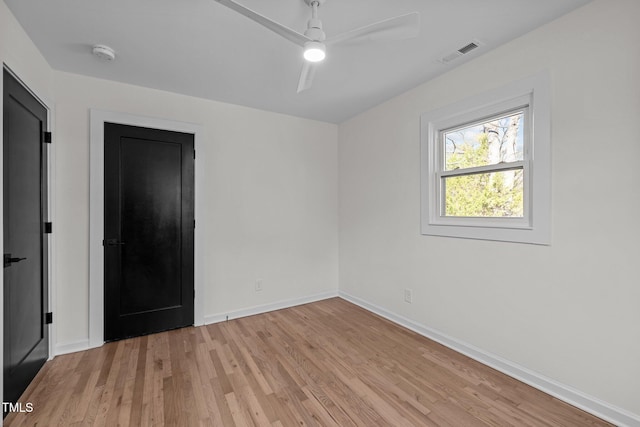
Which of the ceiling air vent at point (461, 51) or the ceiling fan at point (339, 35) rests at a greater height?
the ceiling air vent at point (461, 51)

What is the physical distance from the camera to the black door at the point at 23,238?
1.79m

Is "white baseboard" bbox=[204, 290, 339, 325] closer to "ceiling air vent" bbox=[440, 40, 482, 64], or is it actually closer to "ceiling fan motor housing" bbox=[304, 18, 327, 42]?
"ceiling fan motor housing" bbox=[304, 18, 327, 42]

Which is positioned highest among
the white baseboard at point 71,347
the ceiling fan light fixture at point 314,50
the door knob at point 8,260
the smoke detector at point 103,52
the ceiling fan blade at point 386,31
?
the smoke detector at point 103,52

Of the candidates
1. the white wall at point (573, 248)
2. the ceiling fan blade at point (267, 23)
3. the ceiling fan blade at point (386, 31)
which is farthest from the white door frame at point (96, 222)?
the white wall at point (573, 248)

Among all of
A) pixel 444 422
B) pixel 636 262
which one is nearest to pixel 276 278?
pixel 444 422

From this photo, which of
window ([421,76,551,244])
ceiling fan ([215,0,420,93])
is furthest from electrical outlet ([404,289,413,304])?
ceiling fan ([215,0,420,93])

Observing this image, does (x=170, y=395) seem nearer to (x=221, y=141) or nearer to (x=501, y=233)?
(x=221, y=141)

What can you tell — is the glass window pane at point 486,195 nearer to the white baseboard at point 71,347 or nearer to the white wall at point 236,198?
the white wall at point 236,198

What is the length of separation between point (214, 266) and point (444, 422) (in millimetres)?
2594

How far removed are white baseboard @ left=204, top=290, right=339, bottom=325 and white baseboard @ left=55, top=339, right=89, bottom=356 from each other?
105 centimetres

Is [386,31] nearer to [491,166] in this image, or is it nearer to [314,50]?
[314,50]

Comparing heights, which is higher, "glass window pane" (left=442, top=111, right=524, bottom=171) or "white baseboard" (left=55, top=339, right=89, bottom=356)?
"glass window pane" (left=442, top=111, right=524, bottom=171)

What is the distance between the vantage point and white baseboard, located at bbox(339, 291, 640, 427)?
5.62ft

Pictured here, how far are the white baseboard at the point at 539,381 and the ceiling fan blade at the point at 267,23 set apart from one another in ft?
8.89
